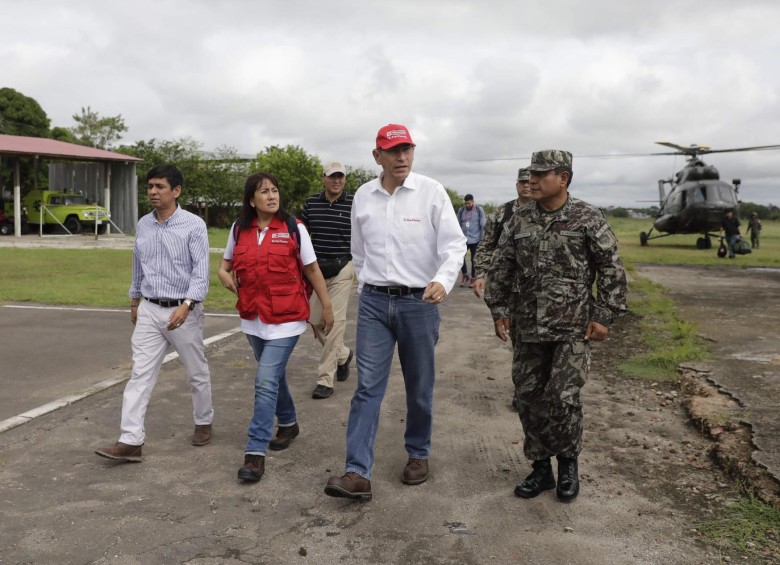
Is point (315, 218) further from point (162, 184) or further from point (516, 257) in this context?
point (516, 257)

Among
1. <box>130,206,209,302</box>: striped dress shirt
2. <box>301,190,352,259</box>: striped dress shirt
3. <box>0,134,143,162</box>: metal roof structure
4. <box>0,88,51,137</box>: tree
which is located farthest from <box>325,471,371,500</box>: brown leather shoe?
<box>0,88,51,137</box>: tree

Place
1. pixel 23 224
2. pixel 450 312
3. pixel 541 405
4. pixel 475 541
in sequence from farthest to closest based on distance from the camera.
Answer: pixel 23 224
pixel 450 312
pixel 541 405
pixel 475 541

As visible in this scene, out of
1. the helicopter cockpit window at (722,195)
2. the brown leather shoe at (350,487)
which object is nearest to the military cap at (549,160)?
the brown leather shoe at (350,487)

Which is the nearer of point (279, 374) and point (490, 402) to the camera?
point (279, 374)

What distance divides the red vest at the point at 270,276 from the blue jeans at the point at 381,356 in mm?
521

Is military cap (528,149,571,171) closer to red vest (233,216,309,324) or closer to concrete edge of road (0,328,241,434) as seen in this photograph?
red vest (233,216,309,324)

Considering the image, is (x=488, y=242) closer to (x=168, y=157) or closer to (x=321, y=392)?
(x=321, y=392)

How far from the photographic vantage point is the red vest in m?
4.52

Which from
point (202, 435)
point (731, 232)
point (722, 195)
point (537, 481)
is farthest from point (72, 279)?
point (722, 195)

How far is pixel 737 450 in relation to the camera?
4672 millimetres

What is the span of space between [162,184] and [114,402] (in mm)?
2164

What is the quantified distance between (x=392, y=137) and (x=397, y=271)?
0.75 metres

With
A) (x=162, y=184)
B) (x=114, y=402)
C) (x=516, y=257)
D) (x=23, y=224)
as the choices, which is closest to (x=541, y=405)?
(x=516, y=257)

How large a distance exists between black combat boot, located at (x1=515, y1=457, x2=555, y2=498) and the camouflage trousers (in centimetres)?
7
